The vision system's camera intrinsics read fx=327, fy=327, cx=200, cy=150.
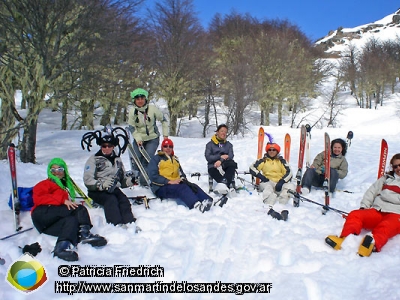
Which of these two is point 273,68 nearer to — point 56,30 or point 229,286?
point 56,30

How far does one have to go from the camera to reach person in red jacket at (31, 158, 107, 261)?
156 inches

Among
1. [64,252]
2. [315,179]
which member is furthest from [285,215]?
[64,252]

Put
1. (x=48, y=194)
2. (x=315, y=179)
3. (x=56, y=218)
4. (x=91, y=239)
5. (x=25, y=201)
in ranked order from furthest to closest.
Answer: (x=315, y=179)
(x=25, y=201)
(x=48, y=194)
(x=56, y=218)
(x=91, y=239)

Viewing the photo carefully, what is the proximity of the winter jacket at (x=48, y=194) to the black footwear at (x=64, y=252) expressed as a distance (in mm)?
736

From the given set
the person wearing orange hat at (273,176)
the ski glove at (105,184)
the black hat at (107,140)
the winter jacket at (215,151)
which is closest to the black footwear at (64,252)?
the ski glove at (105,184)

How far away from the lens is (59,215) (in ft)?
13.9

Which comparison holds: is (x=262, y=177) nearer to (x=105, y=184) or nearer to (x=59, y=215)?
(x=105, y=184)

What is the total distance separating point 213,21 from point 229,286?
39693 millimetres

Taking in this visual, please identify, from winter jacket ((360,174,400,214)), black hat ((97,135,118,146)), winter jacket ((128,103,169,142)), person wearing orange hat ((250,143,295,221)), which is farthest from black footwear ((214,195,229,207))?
winter jacket ((360,174,400,214))

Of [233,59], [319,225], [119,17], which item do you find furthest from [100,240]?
[233,59]

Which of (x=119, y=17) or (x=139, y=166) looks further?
(x=119, y=17)

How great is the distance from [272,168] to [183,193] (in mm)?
1992

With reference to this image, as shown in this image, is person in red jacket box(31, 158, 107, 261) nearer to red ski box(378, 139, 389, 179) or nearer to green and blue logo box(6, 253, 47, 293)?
green and blue logo box(6, 253, 47, 293)

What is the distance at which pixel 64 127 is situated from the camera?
23078 mm
